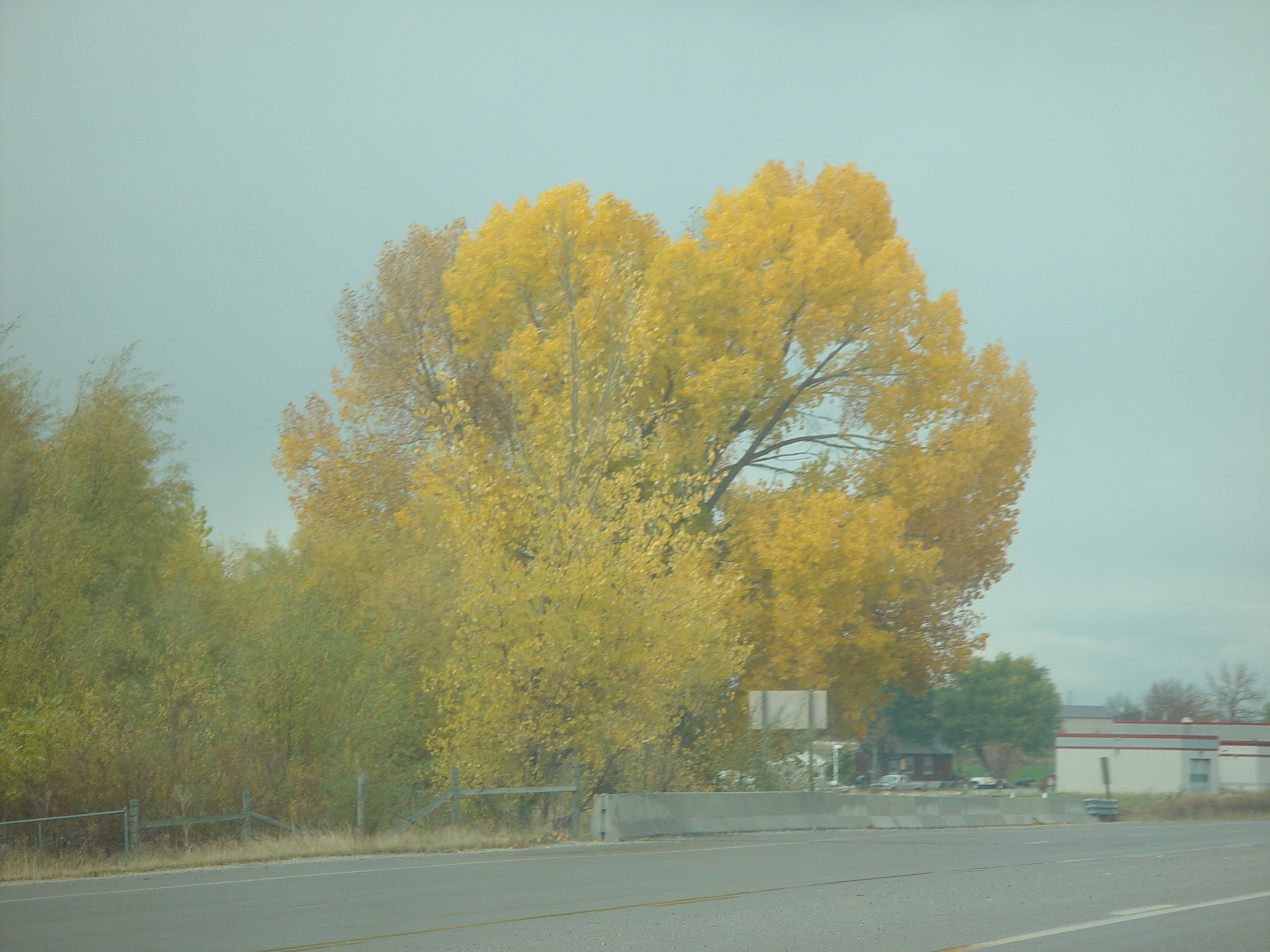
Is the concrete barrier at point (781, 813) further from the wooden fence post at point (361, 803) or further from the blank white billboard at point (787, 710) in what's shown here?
the wooden fence post at point (361, 803)

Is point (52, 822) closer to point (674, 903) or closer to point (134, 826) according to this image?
point (134, 826)

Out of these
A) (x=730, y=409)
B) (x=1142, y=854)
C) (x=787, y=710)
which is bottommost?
(x=1142, y=854)

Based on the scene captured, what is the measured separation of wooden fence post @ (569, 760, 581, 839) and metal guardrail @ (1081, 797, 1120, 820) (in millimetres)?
31718

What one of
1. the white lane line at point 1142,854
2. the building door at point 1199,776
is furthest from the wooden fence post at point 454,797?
the building door at point 1199,776

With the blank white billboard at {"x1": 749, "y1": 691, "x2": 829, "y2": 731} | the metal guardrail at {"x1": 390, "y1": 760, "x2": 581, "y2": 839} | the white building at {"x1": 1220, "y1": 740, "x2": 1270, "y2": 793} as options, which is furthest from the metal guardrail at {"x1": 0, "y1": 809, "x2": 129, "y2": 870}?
the white building at {"x1": 1220, "y1": 740, "x2": 1270, "y2": 793}

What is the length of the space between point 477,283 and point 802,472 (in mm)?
9853

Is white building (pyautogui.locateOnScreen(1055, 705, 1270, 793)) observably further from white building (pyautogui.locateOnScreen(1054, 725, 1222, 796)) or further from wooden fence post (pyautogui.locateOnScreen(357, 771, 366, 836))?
wooden fence post (pyautogui.locateOnScreen(357, 771, 366, 836))

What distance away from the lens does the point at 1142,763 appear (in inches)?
3159

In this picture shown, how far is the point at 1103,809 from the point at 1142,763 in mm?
33029

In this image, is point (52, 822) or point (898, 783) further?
point (898, 783)

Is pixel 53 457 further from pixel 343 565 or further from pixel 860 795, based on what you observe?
pixel 860 795

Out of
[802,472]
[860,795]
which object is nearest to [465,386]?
[802,472]

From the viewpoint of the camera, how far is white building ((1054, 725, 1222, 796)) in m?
77.8

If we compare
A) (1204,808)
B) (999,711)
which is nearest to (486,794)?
(1204,808)
